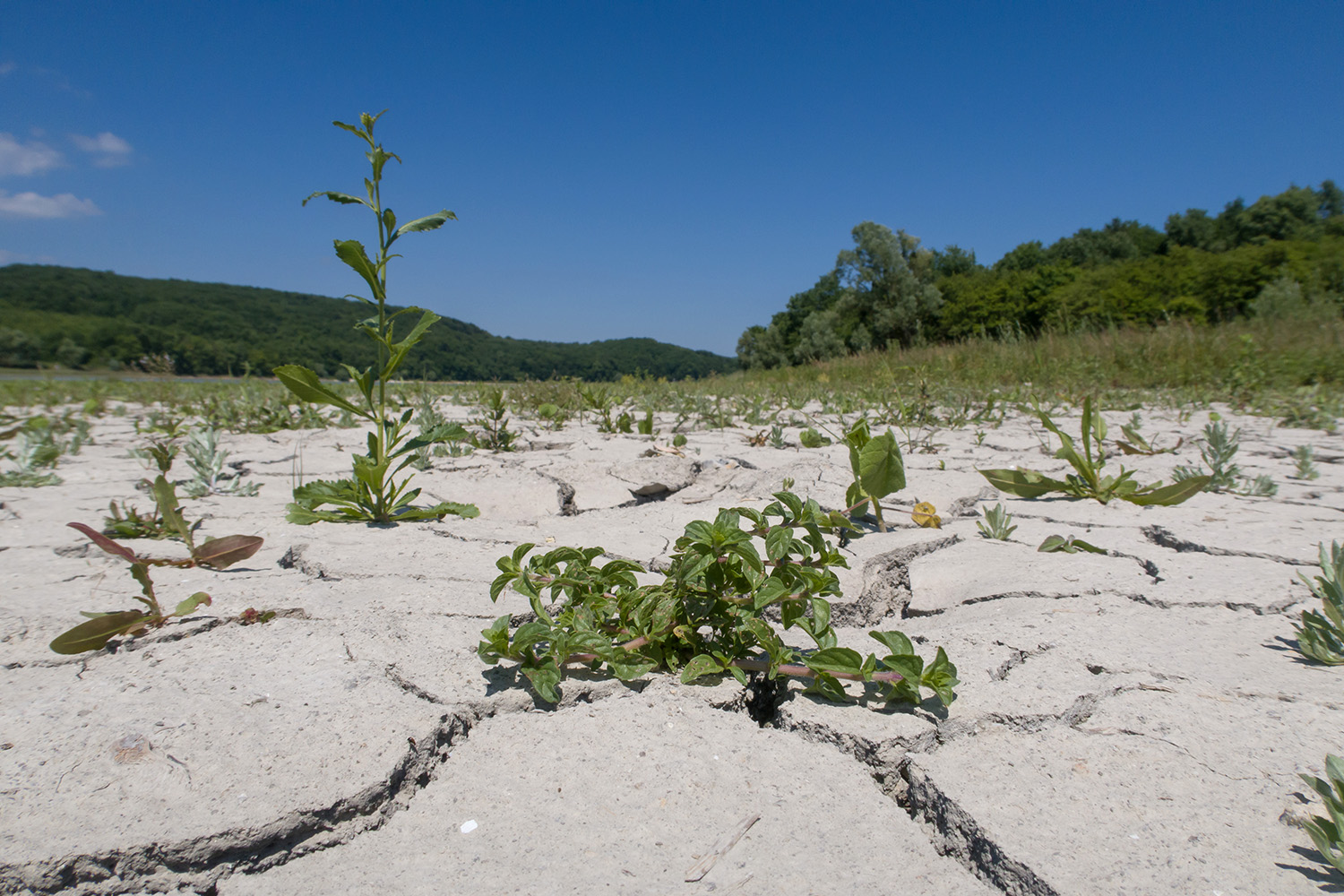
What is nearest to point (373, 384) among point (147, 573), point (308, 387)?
point (308, 387)

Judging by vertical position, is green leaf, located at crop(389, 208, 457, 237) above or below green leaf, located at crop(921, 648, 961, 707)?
above

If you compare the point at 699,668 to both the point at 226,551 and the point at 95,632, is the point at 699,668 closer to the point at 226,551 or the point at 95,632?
the point at 95,632

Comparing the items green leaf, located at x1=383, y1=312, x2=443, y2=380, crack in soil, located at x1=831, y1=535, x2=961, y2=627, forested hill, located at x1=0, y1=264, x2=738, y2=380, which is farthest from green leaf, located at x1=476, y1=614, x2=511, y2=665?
green leaf, located at x1=383, y1=312, x2=443, y2=380

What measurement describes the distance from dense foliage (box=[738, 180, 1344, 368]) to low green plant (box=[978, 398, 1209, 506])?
6051 mm

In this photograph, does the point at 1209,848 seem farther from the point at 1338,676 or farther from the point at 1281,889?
the point at 1338,676

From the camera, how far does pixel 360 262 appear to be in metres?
1.94

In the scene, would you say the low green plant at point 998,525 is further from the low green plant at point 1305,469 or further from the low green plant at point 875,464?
the low green plant at point 1305,469

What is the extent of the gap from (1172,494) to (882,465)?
4.01ft

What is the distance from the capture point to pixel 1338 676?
1.08 meters

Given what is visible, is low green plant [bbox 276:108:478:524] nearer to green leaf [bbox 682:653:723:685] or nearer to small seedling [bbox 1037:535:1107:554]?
green leaf [bbox 682:653:723:685]

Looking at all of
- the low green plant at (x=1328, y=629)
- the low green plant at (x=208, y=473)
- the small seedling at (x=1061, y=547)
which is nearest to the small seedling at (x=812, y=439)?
the small seedling at (x=1061, y=547)

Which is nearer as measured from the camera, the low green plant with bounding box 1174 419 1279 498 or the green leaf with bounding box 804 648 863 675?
the green leaf with bounding box 804 648 863 675

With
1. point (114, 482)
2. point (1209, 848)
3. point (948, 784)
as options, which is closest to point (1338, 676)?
point (1209, 848)

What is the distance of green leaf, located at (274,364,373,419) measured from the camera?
6.36ft
